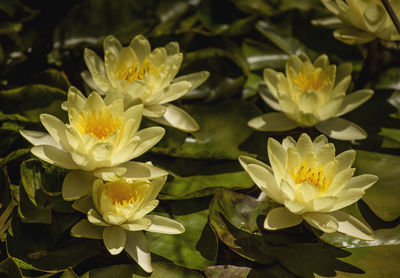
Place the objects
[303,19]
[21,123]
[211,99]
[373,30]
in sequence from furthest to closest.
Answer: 1. [303,19]
2. [211,99]
3. [373,30]
4. [21,123]

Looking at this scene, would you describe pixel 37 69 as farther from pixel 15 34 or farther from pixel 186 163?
pixel 186 163

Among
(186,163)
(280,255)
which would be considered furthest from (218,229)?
(186,163)

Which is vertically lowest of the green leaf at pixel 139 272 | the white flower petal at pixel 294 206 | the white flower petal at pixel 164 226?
the green leaf at pixel 139 272

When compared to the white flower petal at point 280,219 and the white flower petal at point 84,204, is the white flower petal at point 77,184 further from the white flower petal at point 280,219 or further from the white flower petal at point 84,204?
the white flower petal at point 280,219

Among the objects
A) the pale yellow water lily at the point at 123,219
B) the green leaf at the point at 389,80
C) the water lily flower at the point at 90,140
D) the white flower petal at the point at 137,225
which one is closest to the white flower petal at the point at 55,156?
the water lily flower at the point at 90,140

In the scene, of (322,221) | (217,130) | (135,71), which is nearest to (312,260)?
(322,221)

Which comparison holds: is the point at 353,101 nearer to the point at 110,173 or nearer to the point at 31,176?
the point at 110,173
